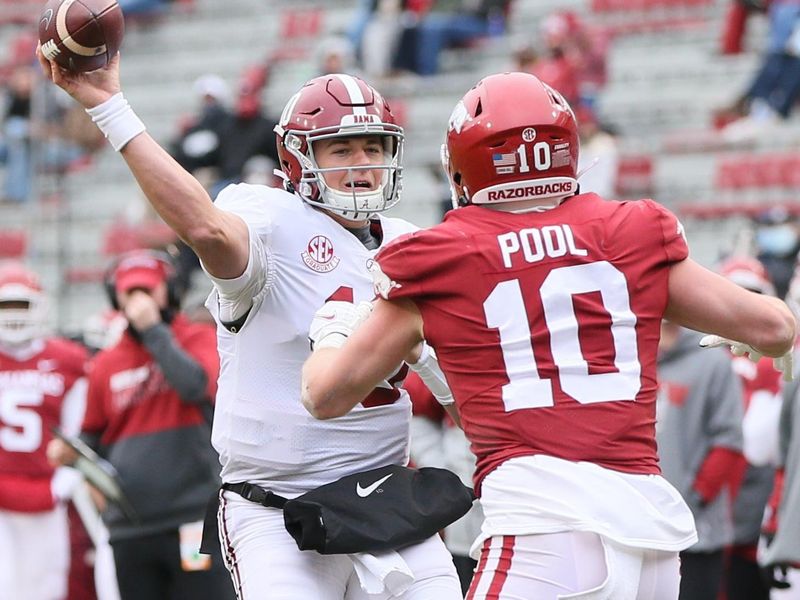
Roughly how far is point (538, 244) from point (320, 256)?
0.91m

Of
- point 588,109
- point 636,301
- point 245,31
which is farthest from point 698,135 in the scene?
point 636,301

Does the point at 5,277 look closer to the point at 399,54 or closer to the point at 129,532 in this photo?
the point at 129,532

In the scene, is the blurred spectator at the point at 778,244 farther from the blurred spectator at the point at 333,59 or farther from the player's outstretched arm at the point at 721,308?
the player's outstretched arm at the point at 721,308

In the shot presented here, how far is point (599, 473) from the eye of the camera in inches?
118

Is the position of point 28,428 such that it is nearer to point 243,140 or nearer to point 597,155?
point 243,140

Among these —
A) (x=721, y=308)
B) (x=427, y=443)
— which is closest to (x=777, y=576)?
(x=427, y=443)

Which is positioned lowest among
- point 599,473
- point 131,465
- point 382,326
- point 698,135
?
point 698,135

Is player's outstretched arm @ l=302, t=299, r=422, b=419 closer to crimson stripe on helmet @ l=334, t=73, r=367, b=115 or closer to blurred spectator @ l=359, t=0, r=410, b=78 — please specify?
crimson stripe on helmet @ l=334, t=73, r=367, b=115

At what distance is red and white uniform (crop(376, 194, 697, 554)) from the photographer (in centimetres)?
300

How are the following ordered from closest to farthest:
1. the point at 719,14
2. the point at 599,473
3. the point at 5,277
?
the point at 599,473
the point at 5,277
the point at 719,14

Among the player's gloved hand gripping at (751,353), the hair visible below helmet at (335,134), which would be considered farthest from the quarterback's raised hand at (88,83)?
the player's gloved hand gripping at (751,353)

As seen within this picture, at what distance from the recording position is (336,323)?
320 centimetres

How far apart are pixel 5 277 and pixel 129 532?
1940 millimetres

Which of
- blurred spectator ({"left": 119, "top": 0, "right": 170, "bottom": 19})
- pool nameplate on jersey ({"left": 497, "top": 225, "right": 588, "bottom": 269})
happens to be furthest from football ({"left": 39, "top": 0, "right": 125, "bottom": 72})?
blurred spectator ({"left": 119, "top": 0, "right": 170, "bottom": 19})
